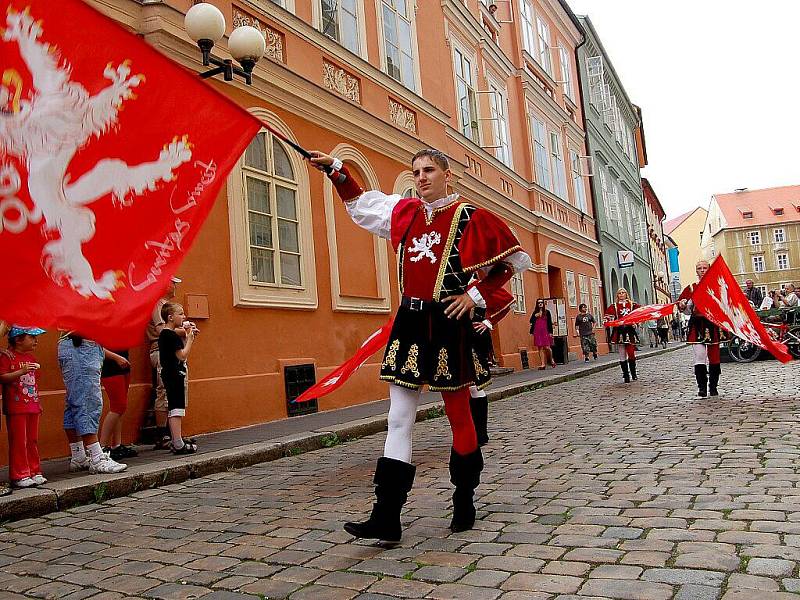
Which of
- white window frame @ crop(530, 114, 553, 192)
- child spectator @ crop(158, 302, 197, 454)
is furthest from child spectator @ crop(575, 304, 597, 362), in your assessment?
child spectator @ crop(158, 302, 197, 454)

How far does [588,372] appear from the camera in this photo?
55.1ft

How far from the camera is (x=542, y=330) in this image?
18.7m

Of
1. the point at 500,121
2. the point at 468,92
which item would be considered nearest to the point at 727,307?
the point at 468,92

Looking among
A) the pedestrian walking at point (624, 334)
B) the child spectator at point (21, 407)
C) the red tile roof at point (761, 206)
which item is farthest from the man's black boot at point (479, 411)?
the red tile roof at point (761, 206)

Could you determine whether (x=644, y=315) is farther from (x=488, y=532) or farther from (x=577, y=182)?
(x=577, y=182)

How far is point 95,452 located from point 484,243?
3.92m

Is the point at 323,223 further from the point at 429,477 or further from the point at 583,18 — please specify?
the point at 583,18

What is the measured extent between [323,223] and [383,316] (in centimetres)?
222

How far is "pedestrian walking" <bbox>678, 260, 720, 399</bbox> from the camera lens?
9.38 meters

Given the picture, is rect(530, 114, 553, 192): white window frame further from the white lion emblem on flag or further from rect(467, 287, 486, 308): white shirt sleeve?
the white lion emblem on flag

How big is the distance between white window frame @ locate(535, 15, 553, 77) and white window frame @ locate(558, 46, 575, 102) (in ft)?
4.24

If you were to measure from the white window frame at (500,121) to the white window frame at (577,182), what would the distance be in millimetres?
7169

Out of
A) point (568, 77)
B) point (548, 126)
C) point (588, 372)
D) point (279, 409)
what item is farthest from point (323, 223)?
point (568, 77)

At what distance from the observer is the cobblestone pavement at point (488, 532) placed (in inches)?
118
